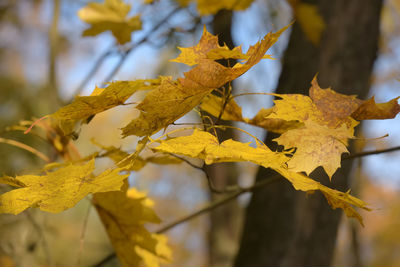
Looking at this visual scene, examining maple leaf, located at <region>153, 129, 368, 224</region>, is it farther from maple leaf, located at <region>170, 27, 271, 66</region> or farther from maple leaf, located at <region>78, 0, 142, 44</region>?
maple leaf, located at <region>78, 0, 142, 44</region>

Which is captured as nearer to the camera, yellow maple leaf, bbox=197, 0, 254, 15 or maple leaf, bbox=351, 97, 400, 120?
maple leaf, bbox=351, 97, 400, 120

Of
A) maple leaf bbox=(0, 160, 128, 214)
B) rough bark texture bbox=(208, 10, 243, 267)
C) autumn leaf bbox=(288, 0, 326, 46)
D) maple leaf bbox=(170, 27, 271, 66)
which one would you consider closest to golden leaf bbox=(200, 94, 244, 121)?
maple leaf bbox=(170, 27, 271, 66)

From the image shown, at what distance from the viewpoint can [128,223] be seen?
609mm

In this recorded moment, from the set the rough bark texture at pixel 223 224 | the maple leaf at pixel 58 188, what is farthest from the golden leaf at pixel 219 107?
the rough bark texture at pixel 223 224

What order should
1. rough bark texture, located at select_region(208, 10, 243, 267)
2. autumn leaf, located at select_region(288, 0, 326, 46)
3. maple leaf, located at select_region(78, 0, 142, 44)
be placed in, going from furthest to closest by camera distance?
rough bark texture, located at select_region(208, 10, 243, 267)
autumn leaf, located at select_region(288, 0, 326, 46)
maple leaf, located at select_region(78, 0, 142, 44)

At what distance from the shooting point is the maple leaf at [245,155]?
0.35m

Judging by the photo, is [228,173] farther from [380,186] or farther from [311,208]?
[380,186]

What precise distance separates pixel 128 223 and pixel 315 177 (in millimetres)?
534

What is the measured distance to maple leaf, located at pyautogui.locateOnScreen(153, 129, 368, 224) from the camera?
0.35 metres

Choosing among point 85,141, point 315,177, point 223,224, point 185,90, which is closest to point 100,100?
point 185,90

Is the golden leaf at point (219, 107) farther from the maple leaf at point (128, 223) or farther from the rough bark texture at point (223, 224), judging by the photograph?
the rough bark texture at point (223, 224)

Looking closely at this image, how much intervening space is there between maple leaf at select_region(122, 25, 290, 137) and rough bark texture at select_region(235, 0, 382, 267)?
23.8 inches

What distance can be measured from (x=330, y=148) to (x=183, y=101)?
18 centimetres

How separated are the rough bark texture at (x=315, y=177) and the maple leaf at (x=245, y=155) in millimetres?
582
